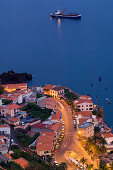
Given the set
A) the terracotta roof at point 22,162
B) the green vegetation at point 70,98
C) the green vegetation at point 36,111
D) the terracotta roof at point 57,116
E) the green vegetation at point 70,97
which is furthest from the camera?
the green vegetation at point 70,97

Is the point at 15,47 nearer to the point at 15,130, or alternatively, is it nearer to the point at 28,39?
the point at 28,39

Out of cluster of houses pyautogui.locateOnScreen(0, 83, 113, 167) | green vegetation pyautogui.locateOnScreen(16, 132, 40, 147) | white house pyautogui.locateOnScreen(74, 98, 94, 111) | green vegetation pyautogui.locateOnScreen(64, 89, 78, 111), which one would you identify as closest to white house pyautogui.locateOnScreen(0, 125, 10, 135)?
cluster of houses pyautogui.locateOnScreen(0, 83, 113, 167)

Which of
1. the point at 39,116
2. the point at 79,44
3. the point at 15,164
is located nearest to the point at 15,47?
the point at 79,44

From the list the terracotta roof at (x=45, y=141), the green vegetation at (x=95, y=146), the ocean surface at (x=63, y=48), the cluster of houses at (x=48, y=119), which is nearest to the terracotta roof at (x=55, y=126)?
the cluster of houses at (x=48, y=119)

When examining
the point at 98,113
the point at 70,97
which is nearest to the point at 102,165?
the point at 98,113

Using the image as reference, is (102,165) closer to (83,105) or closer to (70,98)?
(83,105)

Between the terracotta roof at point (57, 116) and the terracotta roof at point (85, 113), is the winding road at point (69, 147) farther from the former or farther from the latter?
the terracotta roof at point (85, 113)
